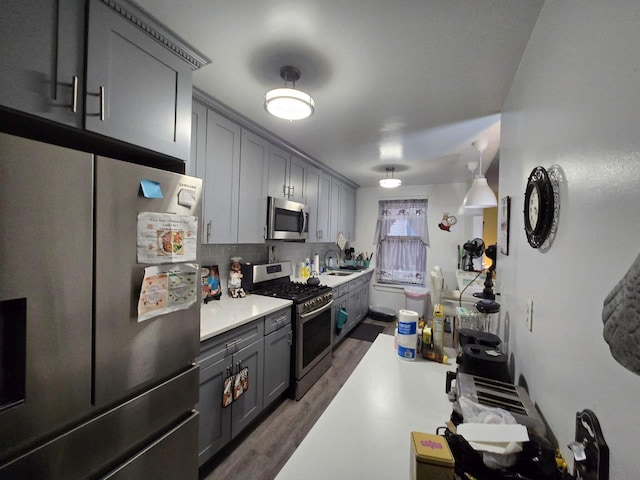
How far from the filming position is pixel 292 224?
2883 millimetres

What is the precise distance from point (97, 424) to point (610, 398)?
4.71 feet

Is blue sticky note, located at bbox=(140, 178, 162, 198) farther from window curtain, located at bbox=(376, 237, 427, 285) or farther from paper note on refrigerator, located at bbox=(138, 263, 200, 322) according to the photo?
window curtain, located at bbox=(376, 237, 427, 285)

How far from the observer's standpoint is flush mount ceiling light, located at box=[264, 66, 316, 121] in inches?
55.8

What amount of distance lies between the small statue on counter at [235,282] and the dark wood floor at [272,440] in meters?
1.01

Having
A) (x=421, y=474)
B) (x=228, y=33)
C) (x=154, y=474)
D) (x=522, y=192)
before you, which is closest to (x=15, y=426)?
(x=154, y=474)

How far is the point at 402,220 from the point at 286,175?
2689mm

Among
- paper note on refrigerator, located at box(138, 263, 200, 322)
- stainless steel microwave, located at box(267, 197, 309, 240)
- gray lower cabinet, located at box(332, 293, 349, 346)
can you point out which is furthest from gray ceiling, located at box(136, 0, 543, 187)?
gray lower cabinet, located at box(332, 293, 349, 346)

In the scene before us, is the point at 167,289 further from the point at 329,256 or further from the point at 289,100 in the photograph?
the point at 329,256

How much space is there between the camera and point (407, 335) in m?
1.42

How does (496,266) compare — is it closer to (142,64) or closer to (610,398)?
(610,398)

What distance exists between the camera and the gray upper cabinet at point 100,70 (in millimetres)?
812

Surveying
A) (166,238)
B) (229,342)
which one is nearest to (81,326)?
(166,238)

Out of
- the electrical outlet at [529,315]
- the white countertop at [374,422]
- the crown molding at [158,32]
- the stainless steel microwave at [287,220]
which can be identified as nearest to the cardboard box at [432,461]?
the white countertop at [374,422]

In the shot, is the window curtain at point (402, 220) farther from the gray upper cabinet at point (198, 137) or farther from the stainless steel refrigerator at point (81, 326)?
the stainless steel refrigerator at point (81, 326)
